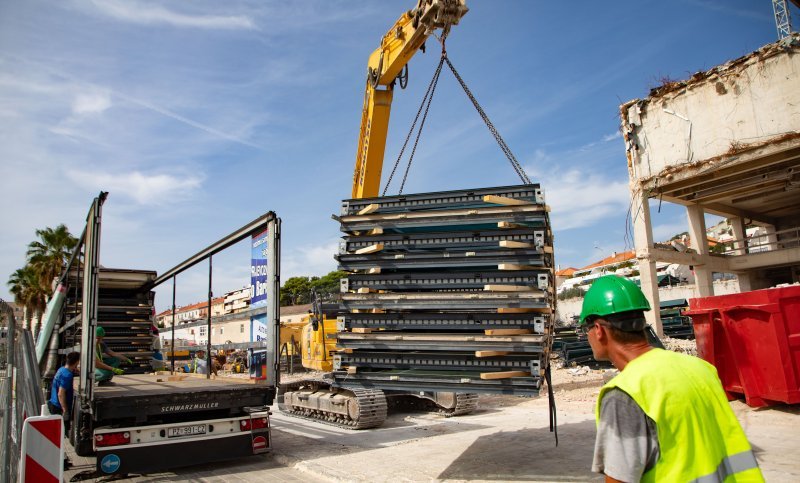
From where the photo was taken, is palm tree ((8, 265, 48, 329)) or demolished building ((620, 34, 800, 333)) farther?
palm tree ((8, 265, 48, 329))

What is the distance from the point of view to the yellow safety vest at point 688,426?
188 cm

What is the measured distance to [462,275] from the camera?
641 centimetres

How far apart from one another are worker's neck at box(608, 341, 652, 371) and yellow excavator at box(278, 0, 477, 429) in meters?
7.97

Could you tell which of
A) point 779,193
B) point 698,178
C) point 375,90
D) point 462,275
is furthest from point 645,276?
point 462,275

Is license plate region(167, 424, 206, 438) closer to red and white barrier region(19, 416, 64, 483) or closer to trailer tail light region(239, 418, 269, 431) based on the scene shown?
trailer tail light region(239, 418, 269, 431)

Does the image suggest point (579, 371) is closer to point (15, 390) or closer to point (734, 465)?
point (15, 390)

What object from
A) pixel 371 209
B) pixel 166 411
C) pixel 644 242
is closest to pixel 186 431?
pixel 166 411

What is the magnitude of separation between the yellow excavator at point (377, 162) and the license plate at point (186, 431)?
3130 mm

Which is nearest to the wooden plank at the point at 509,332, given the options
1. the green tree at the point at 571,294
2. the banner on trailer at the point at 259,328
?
the banner on trailer at the point at 259,328

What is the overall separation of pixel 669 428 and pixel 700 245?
21823mm

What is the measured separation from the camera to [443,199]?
666 cm

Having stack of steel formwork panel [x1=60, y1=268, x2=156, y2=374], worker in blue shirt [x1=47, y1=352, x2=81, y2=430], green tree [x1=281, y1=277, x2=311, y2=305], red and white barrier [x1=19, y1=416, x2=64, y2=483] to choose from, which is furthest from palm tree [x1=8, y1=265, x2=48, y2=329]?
green tree [x1=281, y1=277, x2=311, y2=305]

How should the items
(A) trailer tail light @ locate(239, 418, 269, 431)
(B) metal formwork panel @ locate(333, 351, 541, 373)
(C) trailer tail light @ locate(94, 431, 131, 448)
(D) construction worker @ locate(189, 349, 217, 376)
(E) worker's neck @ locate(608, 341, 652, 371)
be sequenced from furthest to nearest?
1. (D) construction worker @ locate(189, 349, 217, 376)
2. (A) trailer tail light @ locate(239, 418, 269, 431)
3. (C) trailer tail light @ locate(94, 431, 131, 448)
4. (B) metal formwork panel @ locate(333, 351, 541, 373)
5. (E) worker's neck @ locate(608, 341, 652, 371)

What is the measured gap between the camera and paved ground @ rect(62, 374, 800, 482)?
657 centimetres
